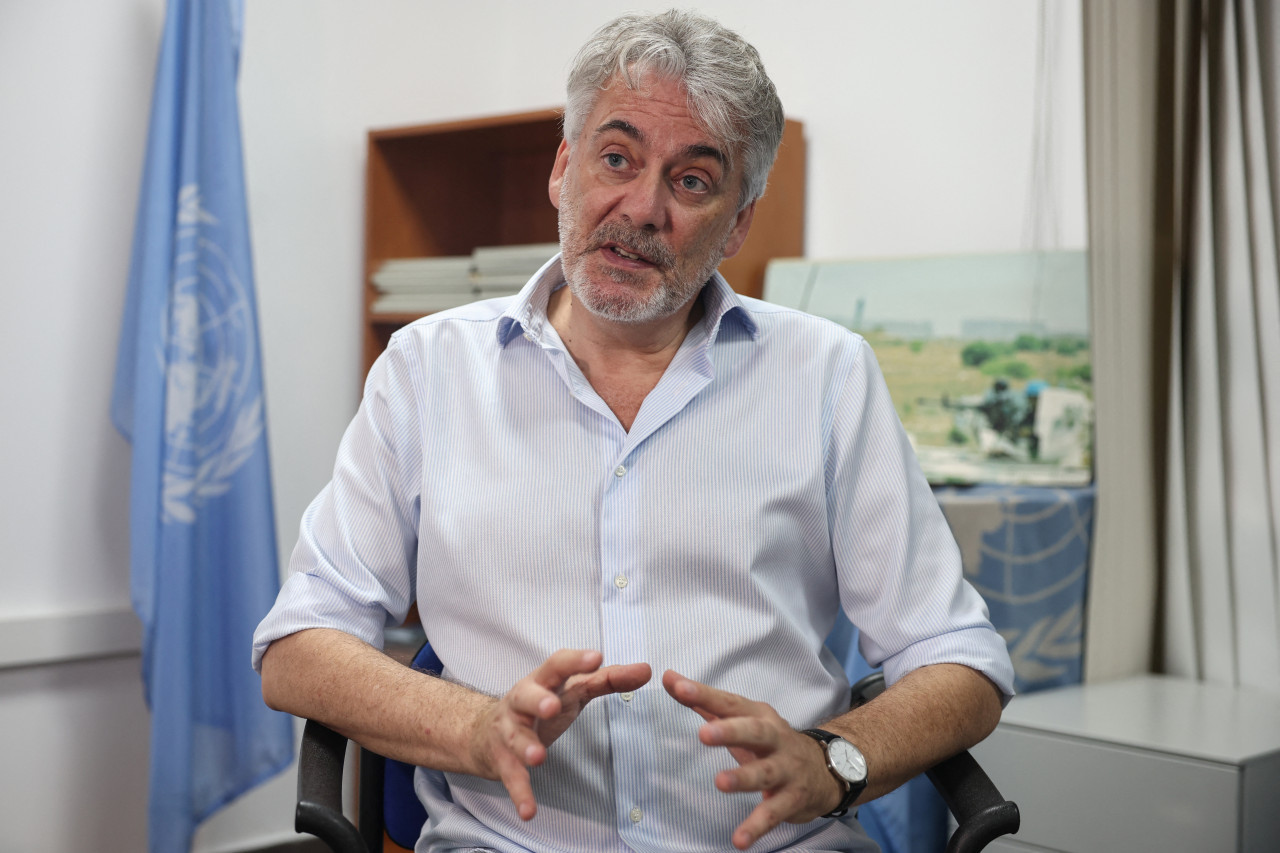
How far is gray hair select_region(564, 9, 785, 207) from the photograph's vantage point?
56.0 inches

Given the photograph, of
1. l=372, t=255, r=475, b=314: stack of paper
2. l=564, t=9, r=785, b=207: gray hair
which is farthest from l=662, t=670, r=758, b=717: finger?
l=372, t=255, r=475, b=314: stack of paper

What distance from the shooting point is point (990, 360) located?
2.52 m

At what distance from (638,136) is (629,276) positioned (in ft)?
0.57

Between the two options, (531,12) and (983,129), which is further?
(531,12)

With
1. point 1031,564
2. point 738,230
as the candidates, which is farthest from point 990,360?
point 738,230

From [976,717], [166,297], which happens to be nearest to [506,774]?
[976,717]

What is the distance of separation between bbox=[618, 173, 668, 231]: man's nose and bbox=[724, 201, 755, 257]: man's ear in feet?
0.45

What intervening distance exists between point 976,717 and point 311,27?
260 centimetres

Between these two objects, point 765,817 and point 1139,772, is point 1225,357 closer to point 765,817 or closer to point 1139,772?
point 1139,772

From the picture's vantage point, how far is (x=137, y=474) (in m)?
2.47

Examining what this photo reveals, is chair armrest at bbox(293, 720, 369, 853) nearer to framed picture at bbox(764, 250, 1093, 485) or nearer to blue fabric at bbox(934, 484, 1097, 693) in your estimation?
blue fabric at bbox(934, 484, 1097, 693)

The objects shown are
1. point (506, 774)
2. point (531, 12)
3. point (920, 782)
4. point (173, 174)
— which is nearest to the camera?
point (506, 774)

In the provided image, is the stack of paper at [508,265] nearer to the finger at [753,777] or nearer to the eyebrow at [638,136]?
the eyebrow at [638,136]

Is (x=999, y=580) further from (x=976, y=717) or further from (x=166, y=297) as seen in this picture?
(x=166, y=297)
